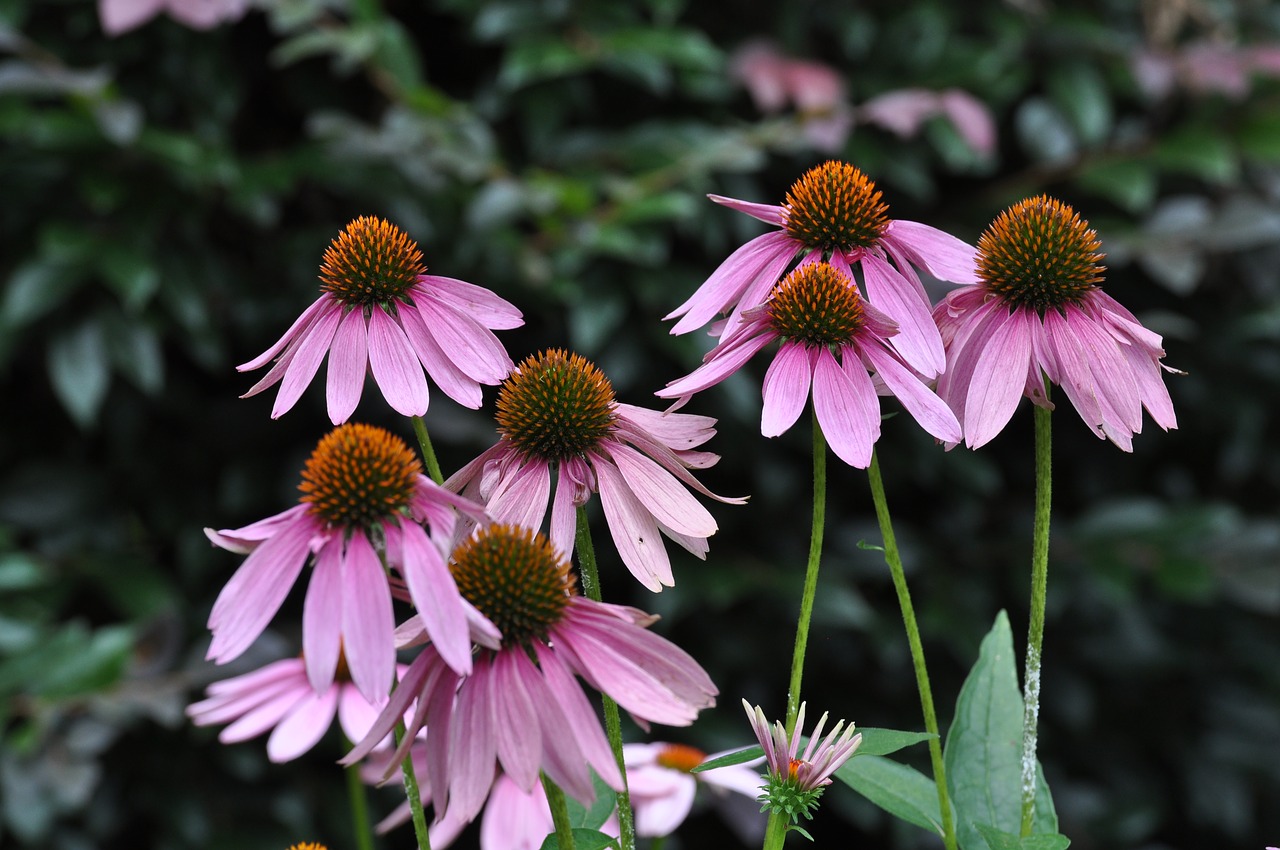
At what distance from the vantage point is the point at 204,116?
162 centimetres

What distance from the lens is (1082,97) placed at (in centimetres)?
183

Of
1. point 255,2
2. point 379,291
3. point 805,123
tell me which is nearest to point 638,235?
point 805,123

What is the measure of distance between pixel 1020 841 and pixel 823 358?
200 millimetres

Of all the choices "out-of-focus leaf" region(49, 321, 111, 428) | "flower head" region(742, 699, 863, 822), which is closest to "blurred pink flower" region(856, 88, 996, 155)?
"out-of-focus leaf" region(49, 321, 111, 428)

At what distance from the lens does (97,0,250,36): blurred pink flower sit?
138 cm

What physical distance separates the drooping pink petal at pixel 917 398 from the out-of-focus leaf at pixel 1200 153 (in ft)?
4.77

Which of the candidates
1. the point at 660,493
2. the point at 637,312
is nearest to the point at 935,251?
the point at 660,493

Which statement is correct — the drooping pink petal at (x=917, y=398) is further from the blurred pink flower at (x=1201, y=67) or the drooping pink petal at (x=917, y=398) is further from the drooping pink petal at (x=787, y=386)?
the blurred pink flower at (x=1201, y=67)

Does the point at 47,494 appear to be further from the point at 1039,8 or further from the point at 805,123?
the point at 1039,8

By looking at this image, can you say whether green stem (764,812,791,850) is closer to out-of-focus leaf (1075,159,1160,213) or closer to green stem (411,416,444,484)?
green stem (411,416,444,484)

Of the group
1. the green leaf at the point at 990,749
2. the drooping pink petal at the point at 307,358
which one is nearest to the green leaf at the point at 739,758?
the green leaf at the point at 990,749

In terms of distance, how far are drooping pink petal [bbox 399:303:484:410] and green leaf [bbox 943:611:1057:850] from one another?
0.89 feet

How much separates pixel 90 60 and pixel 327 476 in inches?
56.2

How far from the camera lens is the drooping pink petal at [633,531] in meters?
0.49
